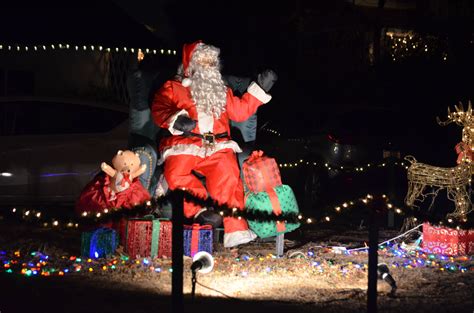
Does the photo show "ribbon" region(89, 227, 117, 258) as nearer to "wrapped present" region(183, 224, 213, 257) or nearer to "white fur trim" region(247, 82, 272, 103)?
"wrapped present" region(183, 224, 213, 257)

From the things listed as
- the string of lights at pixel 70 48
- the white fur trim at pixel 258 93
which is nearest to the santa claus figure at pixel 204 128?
the white fur trim at pixel 258 93

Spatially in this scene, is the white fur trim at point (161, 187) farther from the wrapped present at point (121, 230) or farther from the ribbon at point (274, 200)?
the ribbon at point (274, 200)

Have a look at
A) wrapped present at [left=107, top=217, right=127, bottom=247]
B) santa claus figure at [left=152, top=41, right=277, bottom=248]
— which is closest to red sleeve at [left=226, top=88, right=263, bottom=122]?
santa claus figure at [left=152, top=41, right=277, bottom=248]

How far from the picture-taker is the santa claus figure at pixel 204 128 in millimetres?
7547

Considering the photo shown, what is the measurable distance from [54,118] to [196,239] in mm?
3615

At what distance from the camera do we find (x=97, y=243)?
23.5 feet

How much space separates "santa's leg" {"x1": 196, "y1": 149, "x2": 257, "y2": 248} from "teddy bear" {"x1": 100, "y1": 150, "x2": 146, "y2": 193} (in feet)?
2.17

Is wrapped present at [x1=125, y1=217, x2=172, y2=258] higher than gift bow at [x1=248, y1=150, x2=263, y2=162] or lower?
lower

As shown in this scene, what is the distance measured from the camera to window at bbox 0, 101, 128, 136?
32.0 ft

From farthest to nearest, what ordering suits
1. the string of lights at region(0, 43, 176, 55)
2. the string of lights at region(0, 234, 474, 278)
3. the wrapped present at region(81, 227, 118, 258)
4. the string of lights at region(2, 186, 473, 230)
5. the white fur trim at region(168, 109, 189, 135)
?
the string of lights at region(0, 43, 176, 55), the white fur trim at region(168, 109, 189, 135), the wrapped present at region(81, 227, 118, 258), the string of lights at region(0, 234, 474, 278), the string of lights at region(2, 186, 473, 230)

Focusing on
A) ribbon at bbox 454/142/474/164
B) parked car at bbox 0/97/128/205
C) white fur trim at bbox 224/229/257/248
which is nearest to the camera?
white fur trim at bbox 224/229/257/248

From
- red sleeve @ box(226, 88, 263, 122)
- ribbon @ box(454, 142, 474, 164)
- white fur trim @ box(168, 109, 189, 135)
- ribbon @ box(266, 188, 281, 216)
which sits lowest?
ribbon @ box(266, 188, 281, 216)

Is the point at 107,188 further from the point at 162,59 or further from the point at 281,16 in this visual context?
the point at 281,16

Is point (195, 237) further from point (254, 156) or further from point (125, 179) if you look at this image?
point (254, 156)
